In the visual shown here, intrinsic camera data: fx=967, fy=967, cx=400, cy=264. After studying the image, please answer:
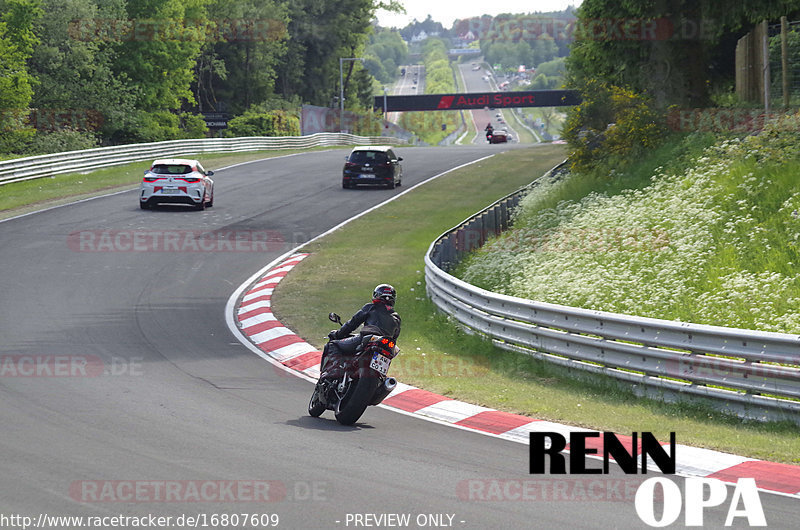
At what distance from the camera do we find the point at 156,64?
220 ft

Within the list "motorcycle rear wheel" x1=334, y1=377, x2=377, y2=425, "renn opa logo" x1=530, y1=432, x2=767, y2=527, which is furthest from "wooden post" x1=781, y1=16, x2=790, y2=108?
"motorcycle rear wheel" x1=334, y1=377, x2=377, y2=425

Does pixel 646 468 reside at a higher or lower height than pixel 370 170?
lower

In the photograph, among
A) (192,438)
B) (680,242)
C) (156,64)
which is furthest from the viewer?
(156,64)

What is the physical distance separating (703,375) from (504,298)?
3.70 metres

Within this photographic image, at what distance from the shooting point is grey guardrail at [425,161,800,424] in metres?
9.89

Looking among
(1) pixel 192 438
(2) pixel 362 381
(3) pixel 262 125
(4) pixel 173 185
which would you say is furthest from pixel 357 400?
(3) pixel 262 125

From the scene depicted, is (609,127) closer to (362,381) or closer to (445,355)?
(445,355)

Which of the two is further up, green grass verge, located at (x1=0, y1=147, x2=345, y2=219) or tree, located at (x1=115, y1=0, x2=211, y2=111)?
tree, located at (x1=115, y1=0, x2=211, y2=111)

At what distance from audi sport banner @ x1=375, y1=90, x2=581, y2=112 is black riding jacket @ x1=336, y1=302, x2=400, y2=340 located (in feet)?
291

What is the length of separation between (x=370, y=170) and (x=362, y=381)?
26.0 m

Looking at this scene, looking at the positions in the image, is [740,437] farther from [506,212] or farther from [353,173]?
[353,173]

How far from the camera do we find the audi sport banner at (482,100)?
99.3m

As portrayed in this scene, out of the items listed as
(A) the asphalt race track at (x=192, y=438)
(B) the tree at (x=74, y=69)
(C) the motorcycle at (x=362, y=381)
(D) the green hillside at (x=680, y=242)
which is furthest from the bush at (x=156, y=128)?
(C) the motorcycle at (x=362, y=381)

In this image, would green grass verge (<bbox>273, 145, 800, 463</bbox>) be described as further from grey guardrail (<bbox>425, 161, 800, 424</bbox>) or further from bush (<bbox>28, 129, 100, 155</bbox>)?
→ bush (<bbox>28, 129, 100, 155</bbox>)
